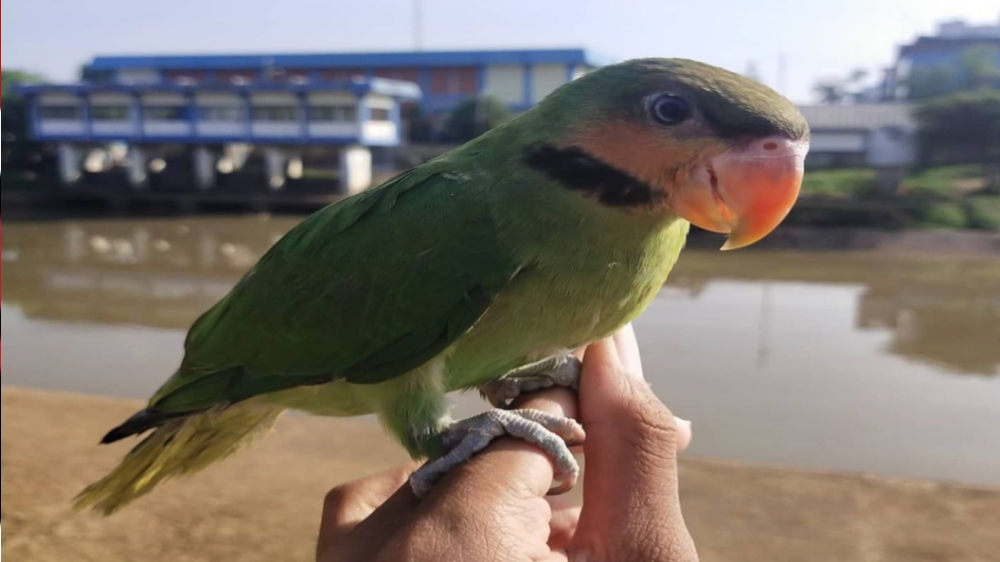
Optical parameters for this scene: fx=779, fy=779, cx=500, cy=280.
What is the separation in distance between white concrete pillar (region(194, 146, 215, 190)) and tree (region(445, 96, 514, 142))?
32.4 ft

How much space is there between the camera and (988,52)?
3978 cm

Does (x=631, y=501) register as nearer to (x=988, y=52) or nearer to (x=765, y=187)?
(x=765, y=187)

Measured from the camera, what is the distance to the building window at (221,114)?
2881 cm

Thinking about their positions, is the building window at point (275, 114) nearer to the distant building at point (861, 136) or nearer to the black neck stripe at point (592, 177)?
the distant building at point (861, 136)

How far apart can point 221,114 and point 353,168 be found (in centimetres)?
549

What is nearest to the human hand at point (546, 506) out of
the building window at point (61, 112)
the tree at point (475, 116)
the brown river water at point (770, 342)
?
the brown river water at point (770, 342)

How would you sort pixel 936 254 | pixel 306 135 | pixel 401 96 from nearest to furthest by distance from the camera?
pixel 936 254, pixel 306 135, pixel 401 96

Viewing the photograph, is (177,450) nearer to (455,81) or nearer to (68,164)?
(68,164)

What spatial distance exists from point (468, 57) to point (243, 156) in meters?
12.0

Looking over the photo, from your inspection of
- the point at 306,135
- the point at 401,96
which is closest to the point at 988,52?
the point at 401,96

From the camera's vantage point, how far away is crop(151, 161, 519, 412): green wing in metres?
2.05

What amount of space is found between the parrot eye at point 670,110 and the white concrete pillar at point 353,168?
2595 cm

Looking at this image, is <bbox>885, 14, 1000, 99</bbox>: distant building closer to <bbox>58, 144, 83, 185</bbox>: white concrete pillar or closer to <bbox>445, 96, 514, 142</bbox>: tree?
<bbox>445, 96, 514, 142</bbox>: tree

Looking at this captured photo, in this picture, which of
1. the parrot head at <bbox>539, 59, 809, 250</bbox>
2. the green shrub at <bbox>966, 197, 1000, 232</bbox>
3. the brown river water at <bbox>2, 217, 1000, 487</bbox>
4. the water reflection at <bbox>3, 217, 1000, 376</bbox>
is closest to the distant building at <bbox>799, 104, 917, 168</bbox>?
the green shrub at <bbox>966, 197, 1000, 232</bbox>
